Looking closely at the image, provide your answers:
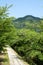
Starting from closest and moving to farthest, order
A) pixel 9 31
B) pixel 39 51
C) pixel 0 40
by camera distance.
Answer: pixel 39 51 → pixel 0 40 → pixel 9 31

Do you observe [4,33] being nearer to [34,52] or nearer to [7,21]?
[7,21]

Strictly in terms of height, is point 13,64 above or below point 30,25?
below

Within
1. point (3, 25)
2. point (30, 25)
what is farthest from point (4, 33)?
point (30, 25)

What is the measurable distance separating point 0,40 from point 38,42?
405 cm

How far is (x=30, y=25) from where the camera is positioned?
2602 cm

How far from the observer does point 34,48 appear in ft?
73.7

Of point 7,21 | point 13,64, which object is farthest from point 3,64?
point 7,21

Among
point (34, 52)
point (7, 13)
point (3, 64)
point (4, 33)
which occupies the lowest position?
point (3, 64)

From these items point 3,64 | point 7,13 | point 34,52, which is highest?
point 7,13

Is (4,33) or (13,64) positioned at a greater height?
(4,33)

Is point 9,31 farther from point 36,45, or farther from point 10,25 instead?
point 36,45

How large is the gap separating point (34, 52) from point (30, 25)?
4.96 meters

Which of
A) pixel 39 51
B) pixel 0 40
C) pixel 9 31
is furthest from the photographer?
pixel 9 31

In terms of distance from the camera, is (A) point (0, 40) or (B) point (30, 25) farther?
(B) point (30, 25)
